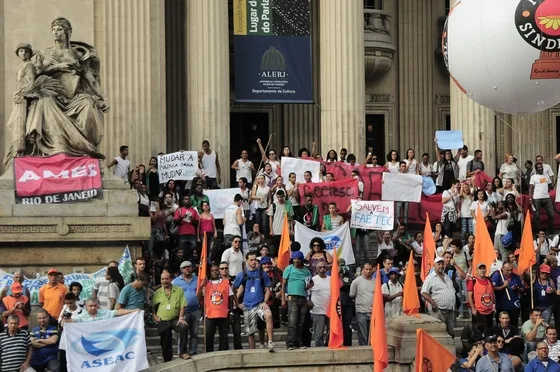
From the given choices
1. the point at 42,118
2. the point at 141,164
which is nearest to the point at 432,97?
the point at 141,164

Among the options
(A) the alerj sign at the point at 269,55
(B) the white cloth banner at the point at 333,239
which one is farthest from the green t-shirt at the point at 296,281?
(A) the alerj sign at the point at 269,55

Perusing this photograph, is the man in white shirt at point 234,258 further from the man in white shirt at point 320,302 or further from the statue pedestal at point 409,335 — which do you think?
the statue pedestal at point 409,335

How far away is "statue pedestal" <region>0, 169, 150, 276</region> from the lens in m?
29.7

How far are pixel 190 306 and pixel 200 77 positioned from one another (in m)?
14.3

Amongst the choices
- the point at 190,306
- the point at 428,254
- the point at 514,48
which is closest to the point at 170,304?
the point at 190,306

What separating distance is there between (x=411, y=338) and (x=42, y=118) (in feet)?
24.5

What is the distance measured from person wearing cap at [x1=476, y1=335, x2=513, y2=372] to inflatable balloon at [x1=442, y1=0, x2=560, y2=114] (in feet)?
12.5

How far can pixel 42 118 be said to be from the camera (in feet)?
98.0

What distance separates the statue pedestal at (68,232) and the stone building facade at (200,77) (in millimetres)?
9056

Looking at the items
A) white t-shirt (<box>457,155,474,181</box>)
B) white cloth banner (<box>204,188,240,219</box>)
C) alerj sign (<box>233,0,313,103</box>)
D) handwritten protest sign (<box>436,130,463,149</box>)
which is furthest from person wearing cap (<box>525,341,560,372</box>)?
alerj sign (<box>233,0,313,103</box>)

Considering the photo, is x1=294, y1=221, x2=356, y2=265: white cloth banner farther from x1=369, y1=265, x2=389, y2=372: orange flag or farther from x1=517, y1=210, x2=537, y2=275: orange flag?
x1=369, y1=265, x2=389, y2=372: orange flag

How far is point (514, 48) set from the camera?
78.4 feet

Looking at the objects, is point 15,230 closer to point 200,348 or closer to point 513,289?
point 200,348

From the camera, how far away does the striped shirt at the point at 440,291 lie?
Result: 93.9ft
